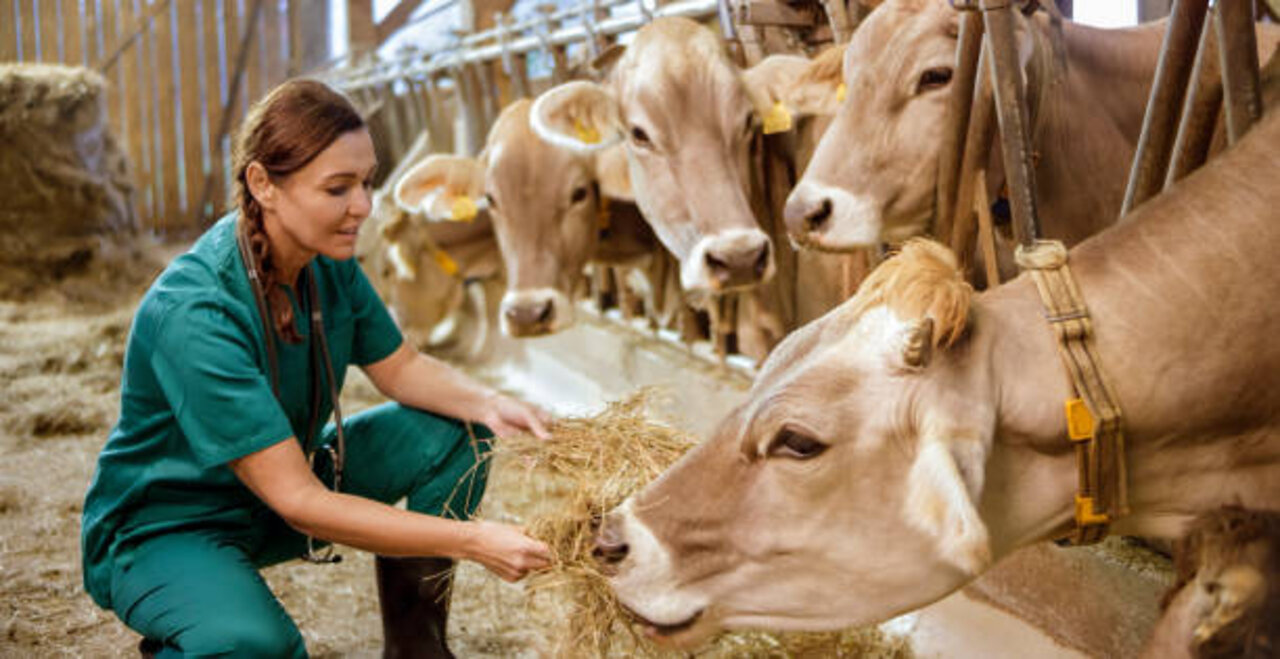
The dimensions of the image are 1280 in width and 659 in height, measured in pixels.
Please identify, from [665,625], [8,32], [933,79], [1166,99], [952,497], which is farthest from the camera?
[8,32]

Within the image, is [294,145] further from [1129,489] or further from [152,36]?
[152,36]

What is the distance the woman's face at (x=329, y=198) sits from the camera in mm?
2346

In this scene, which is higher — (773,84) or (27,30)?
(773,84)

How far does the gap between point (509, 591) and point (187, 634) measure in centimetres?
142

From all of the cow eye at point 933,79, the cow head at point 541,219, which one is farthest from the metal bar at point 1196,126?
the cow head at point 541,219

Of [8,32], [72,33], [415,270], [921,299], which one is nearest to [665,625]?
[921,299]

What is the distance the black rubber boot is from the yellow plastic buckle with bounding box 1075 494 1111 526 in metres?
1.48

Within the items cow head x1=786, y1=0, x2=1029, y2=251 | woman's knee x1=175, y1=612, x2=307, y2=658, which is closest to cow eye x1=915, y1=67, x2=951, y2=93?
cow head x1=786, y1=0, x2=1029, y2=251

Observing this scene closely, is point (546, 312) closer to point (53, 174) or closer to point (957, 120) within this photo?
point (957, 120)

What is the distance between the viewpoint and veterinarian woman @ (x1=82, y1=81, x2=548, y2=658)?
222 centimetres

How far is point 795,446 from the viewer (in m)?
1.88

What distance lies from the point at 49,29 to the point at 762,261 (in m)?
9.11

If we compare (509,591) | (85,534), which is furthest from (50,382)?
(85,534)

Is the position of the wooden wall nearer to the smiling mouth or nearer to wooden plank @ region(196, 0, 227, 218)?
wooden plank @ region(196, 0, 227, 218)
